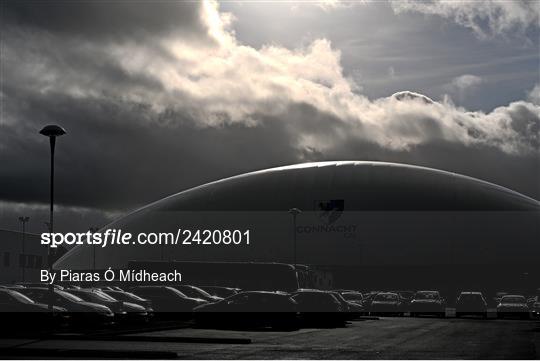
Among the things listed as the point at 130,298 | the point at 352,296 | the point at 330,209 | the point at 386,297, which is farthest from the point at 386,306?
the point at 330,209

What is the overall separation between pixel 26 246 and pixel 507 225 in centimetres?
6407

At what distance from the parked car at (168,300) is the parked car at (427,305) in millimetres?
20527

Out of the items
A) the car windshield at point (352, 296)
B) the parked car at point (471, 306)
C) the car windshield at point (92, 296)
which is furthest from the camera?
the car windshield at point (352, 296)

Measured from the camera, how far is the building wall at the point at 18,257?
99.4 meters

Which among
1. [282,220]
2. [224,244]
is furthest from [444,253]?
[224,244]

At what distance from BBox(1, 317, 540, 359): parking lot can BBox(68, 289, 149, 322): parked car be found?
308 cm

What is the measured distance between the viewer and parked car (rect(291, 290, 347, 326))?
127 feet

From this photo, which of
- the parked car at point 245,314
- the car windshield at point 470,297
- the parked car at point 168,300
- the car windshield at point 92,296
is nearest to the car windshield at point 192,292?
the parked car at point 168,300

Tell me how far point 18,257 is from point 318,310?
75.3 metres

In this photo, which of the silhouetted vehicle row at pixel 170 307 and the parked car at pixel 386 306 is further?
the parked car at pixel 386 306

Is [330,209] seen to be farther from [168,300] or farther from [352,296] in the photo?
[168,300]

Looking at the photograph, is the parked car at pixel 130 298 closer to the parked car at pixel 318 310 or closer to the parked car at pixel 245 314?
the parked car at pixel 245 314

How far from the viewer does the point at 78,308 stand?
3153 centimetres

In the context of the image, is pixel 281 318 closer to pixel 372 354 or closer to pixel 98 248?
pixel 372 354
